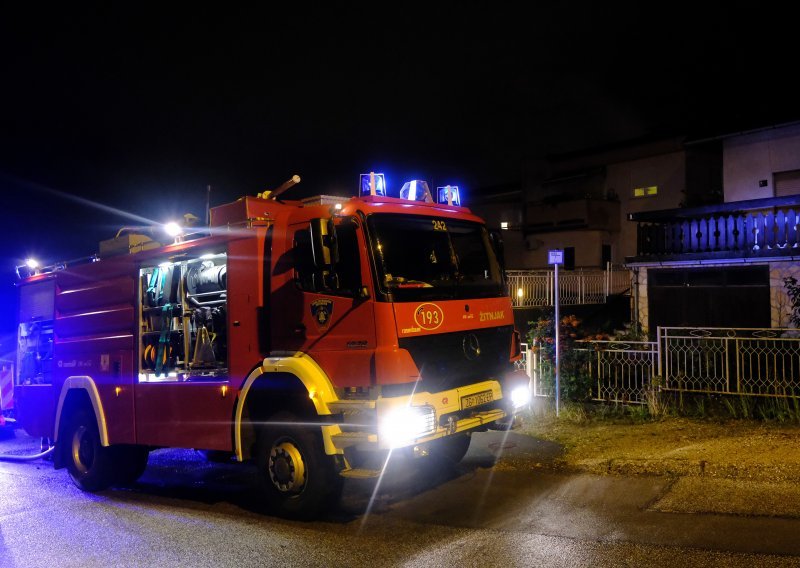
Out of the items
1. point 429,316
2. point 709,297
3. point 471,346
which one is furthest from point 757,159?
point 429,316

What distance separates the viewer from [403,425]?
5855 millimetres

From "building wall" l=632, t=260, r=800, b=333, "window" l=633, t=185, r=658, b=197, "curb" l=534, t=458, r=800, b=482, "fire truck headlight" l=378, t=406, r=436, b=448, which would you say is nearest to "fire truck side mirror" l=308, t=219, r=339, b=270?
"fire truck headlight" l=378, t=406, r=436, b=448

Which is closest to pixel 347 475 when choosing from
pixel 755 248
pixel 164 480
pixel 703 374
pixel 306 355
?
pixel 306 355

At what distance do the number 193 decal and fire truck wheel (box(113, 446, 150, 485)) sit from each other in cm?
465

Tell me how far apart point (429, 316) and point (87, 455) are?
5387 mm

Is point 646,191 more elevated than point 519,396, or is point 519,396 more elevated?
point 646,191

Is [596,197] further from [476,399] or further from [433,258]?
[476,399]

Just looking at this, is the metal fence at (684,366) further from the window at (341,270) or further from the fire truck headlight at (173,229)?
the fire truck headlight at (173,229)

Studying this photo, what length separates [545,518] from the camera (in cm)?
595

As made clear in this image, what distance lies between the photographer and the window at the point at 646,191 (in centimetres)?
2698

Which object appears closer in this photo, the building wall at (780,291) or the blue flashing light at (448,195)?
the blue flashing light at (448,195)

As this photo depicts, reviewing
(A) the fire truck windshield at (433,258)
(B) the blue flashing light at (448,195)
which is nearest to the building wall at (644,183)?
(B) the blue flashing light at (448,195)

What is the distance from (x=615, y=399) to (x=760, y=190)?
1049cm

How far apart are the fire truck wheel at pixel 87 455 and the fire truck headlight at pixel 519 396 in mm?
5210
